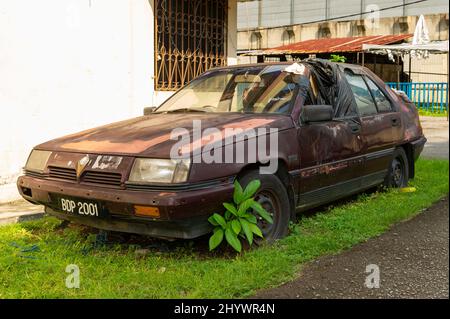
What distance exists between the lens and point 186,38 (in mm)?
7875

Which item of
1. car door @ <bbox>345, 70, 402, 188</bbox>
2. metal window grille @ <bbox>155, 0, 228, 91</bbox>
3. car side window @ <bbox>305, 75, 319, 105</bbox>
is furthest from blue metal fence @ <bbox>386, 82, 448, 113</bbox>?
car side window @ <bbox>305, 75, 319, 105</bbox>

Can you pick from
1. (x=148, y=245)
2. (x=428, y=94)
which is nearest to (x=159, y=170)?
(x=148, y=245)

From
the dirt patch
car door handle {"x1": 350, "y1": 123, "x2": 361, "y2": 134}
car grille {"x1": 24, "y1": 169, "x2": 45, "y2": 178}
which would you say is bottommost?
the dirt patch

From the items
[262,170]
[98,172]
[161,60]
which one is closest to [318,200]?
[262,170]

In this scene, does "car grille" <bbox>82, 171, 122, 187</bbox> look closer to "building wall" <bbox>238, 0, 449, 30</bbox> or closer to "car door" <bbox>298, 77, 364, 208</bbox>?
"car door" <bbox>298, 77, 364, 208</bbox>

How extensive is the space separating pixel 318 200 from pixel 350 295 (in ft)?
5.33

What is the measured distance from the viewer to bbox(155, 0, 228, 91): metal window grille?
7.52 m

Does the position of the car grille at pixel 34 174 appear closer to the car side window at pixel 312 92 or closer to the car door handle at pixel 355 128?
the car side window at pixel 312 92

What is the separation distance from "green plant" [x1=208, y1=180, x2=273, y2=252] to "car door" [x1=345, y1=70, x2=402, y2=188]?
1934mm

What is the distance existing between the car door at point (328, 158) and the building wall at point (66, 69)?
3.11 m

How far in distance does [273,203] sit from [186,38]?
452 cm

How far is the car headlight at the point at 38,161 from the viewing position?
4059 millimetres

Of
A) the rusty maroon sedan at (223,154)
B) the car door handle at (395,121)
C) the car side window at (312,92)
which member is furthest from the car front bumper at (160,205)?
the car door handle at (395,121)

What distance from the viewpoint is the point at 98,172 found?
3.64 m
